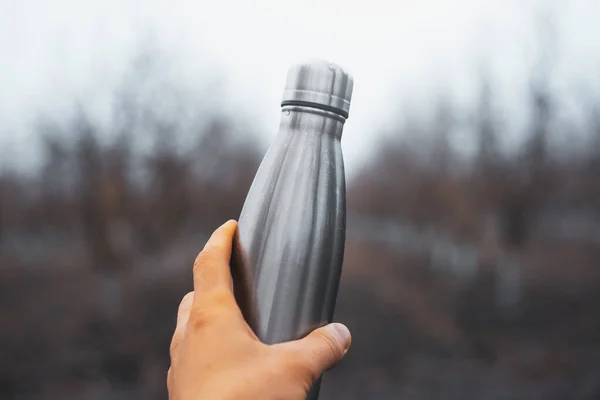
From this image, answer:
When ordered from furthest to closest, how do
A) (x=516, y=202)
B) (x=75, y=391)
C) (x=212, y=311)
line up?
1. (x=516, y=202)
2. (x=75, y=391)
3. (x=212, y=311)

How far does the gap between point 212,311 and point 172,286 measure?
349cm

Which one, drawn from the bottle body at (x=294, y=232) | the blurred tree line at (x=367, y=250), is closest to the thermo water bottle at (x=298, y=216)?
the bottle body at (x=294, y=232)

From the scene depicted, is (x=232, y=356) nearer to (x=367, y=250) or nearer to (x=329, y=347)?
(x=329, y=347)

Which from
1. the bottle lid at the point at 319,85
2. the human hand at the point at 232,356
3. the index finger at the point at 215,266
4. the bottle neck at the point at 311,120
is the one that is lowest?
the human hand at the point at 232,356

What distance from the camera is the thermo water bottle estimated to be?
0.40 m

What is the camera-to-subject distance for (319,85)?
A: 393mm

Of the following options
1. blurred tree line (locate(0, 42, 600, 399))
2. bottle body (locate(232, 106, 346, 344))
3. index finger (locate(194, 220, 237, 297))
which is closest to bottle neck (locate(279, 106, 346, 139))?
bottle body (locate(232, 106, 346, 344))

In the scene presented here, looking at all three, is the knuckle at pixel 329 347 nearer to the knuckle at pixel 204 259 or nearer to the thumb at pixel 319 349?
the thumb at pixel 319 349

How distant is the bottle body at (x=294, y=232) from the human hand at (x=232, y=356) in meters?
0.02

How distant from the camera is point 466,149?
3.71 m

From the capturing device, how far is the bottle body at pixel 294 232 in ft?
1.31

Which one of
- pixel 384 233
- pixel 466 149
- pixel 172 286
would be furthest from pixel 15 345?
pixel 466 149

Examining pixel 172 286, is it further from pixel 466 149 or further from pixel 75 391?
pixel 466 149

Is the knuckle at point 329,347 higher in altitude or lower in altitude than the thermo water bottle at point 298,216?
lower
